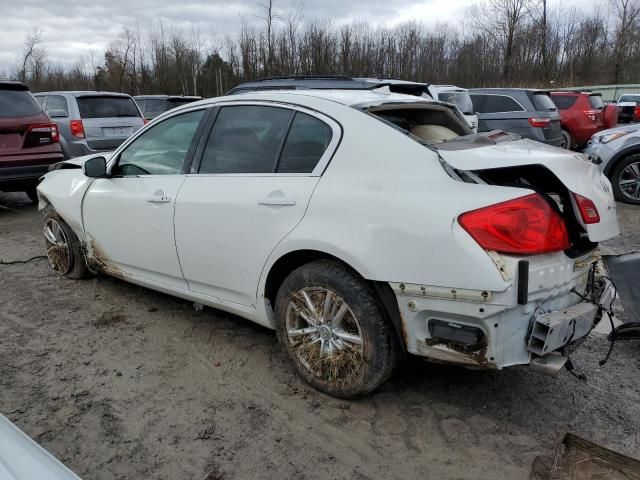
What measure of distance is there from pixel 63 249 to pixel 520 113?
32.5 feet

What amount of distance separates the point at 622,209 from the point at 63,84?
4687cm

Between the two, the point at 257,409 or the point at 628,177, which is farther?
the point at 628,177

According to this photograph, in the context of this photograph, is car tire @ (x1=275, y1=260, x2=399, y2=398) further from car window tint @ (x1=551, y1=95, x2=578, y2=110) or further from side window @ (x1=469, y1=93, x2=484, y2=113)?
car window tint @ (x1=551, y1=95, x2=578, y2=110)

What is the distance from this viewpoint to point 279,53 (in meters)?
34.2

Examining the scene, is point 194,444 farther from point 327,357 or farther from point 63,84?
point 63,84

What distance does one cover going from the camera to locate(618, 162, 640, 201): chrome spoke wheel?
330 inches

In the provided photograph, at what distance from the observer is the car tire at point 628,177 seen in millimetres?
8367

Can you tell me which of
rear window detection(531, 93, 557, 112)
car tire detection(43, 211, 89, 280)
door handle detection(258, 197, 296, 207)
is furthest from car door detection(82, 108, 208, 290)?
rear window detection(531, 93, 557, 112)

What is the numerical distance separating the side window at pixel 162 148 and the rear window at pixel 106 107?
652cm

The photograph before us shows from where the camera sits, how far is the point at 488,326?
2352 millimetres

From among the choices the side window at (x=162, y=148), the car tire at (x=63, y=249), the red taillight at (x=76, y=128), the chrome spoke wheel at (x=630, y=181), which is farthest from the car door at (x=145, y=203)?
the chrome spoke wheel at (x=630, y=181)

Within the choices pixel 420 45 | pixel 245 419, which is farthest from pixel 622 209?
pixel 420 45

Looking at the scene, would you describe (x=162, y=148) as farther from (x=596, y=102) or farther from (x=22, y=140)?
(x=596, y=102)

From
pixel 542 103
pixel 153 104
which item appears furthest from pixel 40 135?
pixel 542 103
